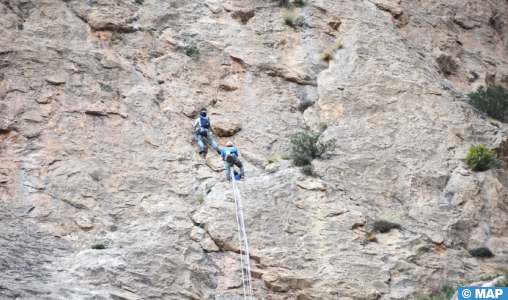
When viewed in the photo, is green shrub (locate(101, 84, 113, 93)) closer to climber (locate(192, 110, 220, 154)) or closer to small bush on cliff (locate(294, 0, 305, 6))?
climber (locate(192, 110, 220, 154))

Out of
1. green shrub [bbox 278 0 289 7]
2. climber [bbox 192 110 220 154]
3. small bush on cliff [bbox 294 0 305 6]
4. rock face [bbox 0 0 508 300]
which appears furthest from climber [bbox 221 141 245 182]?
small bush on cliff [bbox 294 0 305 6]

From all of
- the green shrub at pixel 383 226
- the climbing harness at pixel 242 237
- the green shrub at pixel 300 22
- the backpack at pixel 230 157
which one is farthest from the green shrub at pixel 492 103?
the climbing harness at pixel 242 237

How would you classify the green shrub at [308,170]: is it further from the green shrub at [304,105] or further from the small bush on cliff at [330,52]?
the small bush on cliff at [330,52]

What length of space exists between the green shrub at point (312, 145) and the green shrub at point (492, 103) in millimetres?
6175

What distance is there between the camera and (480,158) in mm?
14352

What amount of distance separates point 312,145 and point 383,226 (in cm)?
320

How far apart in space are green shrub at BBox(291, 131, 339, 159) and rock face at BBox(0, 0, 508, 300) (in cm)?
53

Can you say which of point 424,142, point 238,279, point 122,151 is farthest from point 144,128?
point 424,142

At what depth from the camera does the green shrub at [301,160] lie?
46.5 ft

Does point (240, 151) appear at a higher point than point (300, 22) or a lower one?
lower

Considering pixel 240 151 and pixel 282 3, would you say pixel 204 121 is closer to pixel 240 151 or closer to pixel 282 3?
pixel 240 151

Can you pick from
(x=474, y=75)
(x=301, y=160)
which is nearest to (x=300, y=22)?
(x=474, y=75)

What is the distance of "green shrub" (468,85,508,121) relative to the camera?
17.1m

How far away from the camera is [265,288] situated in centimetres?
1145
